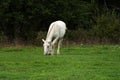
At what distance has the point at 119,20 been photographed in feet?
114

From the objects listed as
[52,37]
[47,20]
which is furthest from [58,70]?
[47,20]

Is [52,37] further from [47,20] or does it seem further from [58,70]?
[47,20]

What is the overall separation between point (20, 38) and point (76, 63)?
59.7 feet

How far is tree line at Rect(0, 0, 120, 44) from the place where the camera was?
109 feet

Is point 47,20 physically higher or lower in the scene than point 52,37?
lower

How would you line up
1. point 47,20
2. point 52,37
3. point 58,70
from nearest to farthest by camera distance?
point 58,70
point 52,37
point 47,20

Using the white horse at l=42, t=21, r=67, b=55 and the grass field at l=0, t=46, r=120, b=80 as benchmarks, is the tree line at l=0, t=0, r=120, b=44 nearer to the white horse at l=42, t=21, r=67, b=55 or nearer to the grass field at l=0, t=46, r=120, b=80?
the white horse at l=42, t=21, r=67, b=55

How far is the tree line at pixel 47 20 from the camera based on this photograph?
33156 millimetres

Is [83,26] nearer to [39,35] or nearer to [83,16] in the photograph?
[83,16]

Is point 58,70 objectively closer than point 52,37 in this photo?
Yes

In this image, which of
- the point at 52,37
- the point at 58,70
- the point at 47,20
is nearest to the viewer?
the point at 58,70

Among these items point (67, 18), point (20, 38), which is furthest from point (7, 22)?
point (67, 18)

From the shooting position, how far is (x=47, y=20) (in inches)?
1431

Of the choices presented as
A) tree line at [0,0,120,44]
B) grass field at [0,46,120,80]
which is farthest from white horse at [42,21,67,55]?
tree line at [0,0,120,44]
